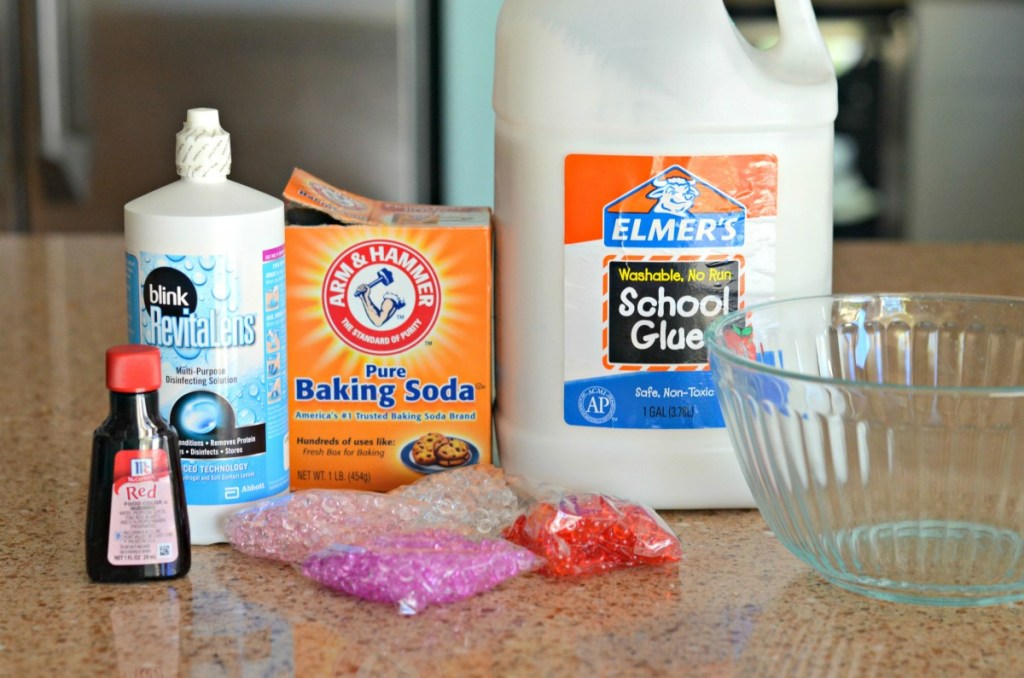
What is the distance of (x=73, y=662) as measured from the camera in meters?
0.62

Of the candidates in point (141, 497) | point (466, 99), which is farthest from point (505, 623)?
point (466, 99)

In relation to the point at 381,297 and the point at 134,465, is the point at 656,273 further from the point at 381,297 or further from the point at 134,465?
the point at 134,465

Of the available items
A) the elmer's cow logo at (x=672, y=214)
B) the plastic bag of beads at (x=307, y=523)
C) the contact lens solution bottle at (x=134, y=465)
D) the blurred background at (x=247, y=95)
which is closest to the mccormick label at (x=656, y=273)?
the elmer's cow logo at (x=672, y=214)

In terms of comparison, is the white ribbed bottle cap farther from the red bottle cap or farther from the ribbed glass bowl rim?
the ribbed glass bowl rim

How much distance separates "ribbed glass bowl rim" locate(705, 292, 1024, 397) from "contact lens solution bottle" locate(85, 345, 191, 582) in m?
0.30

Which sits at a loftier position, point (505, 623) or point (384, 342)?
point (384, 342)

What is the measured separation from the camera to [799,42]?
82cm

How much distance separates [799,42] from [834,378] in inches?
8.9

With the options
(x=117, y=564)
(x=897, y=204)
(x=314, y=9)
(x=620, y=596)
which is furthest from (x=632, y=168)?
(x=897, y=204)

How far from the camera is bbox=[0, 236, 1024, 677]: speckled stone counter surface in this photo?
2.04 feet

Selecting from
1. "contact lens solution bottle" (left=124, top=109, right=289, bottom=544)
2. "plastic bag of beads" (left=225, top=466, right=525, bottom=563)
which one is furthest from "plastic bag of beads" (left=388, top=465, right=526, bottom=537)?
"contact lens solution bottle" (left=124, top=109, right=289, bottom=544)

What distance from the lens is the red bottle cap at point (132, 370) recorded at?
675 mm

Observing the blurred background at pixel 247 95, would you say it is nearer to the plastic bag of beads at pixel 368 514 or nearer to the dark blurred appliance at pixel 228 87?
the dark blurred appliance at pixel 228 87

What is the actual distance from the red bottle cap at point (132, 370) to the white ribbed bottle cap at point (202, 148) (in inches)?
4.5
